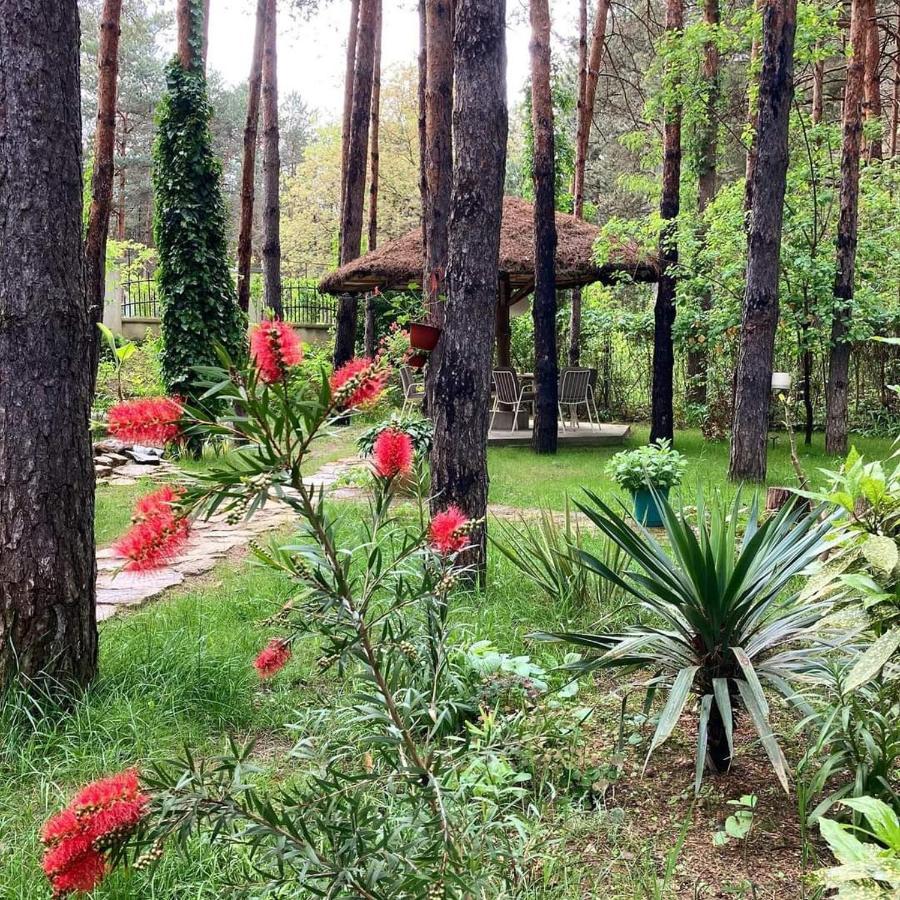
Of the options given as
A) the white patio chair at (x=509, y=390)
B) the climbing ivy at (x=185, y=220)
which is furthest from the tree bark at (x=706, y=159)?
the climbing ivy at (x=185, y=220)

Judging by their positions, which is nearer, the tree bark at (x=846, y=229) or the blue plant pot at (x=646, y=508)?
the blue plant pot at (x=646, y=508)

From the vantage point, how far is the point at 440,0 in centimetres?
757

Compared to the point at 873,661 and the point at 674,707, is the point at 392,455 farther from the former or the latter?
the point at 674,707

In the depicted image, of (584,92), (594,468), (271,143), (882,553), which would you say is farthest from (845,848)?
(271,143)

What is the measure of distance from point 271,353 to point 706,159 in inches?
500

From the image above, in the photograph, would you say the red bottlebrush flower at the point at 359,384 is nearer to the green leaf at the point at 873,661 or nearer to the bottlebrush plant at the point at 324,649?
the bottlebrush plant at the point at 324,649

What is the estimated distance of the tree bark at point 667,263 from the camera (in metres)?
9.44

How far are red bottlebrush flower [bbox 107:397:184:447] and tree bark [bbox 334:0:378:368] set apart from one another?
11.3 metres

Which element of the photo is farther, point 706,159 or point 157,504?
point 706,159

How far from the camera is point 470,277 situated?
419cm

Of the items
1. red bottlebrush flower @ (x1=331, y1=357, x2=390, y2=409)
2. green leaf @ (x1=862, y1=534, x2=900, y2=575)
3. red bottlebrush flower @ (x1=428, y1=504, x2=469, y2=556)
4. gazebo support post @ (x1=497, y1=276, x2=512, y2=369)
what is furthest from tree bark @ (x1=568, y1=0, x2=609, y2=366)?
red bottlebrush flower @ (x1=331, y1=357, x2=390, y2=409)

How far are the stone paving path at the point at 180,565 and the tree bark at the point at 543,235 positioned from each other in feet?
15.6

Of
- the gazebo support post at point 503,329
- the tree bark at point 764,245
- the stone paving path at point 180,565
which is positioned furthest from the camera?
the gazebo support post at point 503,329

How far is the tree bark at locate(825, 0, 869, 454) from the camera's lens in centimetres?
908
